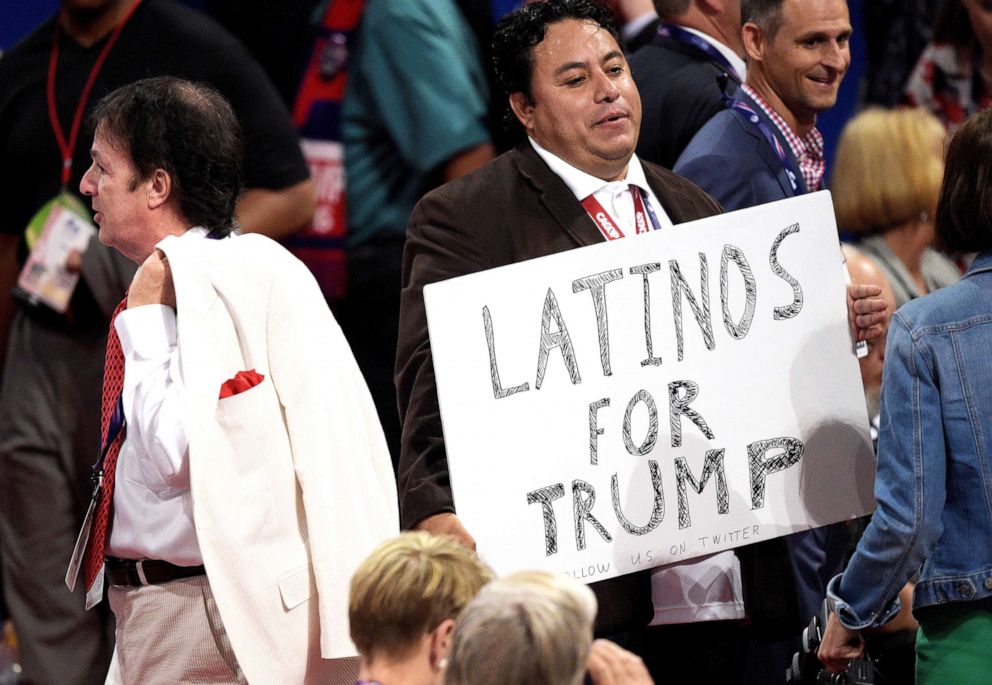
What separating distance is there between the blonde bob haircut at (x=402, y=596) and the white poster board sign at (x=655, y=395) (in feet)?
1.67

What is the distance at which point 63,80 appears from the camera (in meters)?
5.16

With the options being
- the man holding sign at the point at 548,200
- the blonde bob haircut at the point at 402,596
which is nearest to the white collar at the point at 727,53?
the man holding sign at the point at 548,200

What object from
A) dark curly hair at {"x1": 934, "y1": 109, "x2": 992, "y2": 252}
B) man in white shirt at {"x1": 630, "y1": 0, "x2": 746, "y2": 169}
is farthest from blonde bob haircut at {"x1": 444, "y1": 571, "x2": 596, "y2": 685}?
man in white shirt at {"x1": 630, "y1": 0, "x2": 746, "y2": 169}

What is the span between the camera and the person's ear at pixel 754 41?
4.40 meters

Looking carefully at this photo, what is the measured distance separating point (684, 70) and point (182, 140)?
1787 millimetres

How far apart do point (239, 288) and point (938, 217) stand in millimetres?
1402

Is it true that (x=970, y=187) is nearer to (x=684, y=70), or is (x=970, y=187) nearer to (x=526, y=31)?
(x=526, y=31)

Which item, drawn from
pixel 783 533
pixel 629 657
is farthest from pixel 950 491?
pixel 629 657

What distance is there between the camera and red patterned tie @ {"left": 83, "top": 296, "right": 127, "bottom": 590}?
3.36 m

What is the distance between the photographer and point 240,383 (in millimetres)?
3219

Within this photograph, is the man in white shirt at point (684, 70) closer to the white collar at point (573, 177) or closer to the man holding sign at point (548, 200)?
the man holding sign at point (548, 200)

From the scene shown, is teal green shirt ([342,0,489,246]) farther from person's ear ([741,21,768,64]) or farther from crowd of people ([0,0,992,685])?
person's ear ([741,21,768,64])

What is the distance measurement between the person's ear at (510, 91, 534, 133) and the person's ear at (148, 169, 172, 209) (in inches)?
31.0

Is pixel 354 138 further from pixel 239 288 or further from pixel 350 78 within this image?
pixel 239 288
